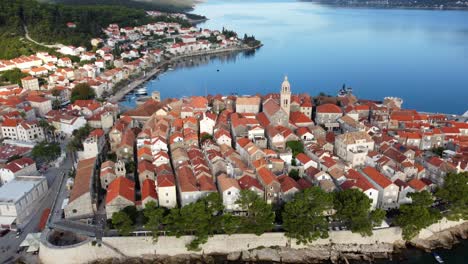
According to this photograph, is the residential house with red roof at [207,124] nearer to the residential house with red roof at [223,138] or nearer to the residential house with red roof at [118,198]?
the residential house with red roof at [223,138]

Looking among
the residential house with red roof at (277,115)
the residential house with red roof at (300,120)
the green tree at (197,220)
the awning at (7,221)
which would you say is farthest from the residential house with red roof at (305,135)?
the awning at (7,221)

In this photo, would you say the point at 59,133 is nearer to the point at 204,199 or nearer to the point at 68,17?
the point at 204,199

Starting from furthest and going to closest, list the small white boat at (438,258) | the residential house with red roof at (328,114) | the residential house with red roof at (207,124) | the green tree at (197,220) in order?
the residential house with red roof at (328,114) < the residential house with red roof at (207,124) < the small white boat at (438,258) < the green tree at (197,220)

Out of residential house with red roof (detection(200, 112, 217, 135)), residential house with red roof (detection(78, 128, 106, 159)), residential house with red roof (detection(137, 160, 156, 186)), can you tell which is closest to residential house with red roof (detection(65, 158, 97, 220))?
residential house with red roof (detection(137, 160, 156, 186))

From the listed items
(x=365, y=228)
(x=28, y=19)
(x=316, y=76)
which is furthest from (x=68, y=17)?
(x=365, y=228)

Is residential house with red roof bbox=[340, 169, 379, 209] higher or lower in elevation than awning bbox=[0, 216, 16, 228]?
higher

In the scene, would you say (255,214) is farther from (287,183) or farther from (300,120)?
(300,120)

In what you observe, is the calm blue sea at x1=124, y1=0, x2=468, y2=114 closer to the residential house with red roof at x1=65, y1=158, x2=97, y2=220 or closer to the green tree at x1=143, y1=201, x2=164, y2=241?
the residential house with red roof at x1=65, y1=158, x2=97, y2=220
